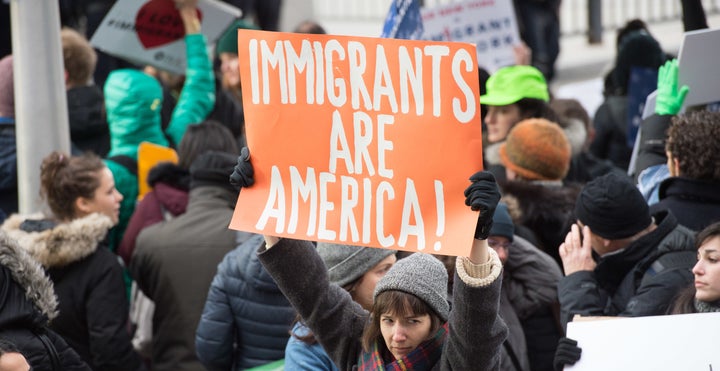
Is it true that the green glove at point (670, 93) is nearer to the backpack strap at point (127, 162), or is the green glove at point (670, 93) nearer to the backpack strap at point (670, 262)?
the backpack strap at point (670, 262)

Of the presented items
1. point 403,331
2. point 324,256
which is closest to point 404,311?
point 403,331

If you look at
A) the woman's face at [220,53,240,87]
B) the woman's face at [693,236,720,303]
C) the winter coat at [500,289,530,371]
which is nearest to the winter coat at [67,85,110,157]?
the woman's face at [220,53,240,87]

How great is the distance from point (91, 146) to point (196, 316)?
5.84 ft

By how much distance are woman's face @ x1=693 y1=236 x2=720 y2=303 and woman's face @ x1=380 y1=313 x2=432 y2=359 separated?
0.93 m

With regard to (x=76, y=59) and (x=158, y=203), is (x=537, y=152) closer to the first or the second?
(x=158, y=203)

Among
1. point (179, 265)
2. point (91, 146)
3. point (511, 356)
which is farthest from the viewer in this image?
point (91, 146)

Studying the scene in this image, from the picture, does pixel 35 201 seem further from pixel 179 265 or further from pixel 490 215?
pixel 490 215

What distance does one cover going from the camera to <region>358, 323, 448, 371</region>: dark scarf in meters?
3.83

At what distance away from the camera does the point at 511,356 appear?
473 centimetres

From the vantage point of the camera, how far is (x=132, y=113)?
268 inches

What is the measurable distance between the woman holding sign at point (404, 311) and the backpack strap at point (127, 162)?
2.80 m

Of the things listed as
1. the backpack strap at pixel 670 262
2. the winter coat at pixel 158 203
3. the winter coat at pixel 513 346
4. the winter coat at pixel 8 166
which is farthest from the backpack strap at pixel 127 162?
the backpack strap at pixel 670 262

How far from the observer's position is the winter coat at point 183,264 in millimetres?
5711

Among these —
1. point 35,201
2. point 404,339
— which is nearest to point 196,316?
point 35,201
